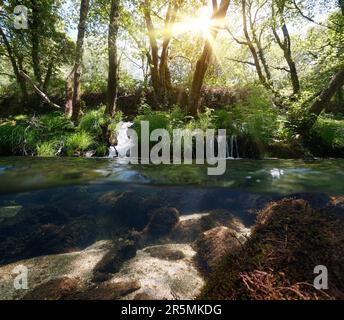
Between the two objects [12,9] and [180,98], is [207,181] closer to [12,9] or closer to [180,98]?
[180,98]

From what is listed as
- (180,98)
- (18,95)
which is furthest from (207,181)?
(18,95)

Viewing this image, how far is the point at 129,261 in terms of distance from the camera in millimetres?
3719

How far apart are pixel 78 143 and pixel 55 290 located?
8.02m

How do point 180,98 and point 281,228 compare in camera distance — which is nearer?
point 281,228

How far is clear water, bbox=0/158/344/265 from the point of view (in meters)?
4.50

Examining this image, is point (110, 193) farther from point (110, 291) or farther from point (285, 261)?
point (285, 261)

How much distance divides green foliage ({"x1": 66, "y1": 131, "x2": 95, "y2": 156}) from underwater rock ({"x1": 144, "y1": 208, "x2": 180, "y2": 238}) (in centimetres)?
622

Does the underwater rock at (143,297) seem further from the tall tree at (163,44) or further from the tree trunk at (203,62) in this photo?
the tall tree at (163,44)

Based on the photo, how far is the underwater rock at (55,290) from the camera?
2.90 m

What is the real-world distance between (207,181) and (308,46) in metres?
15.5

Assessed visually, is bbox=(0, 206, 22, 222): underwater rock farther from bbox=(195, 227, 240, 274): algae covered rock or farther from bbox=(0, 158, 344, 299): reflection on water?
bbox=(195, 227, 240, 274): algae covered rock

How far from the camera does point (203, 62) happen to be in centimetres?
1112

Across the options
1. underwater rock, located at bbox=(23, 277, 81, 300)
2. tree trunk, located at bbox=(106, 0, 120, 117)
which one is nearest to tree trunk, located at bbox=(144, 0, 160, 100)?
tree trunk, located at bbox=(106, 0, 120, 117)
